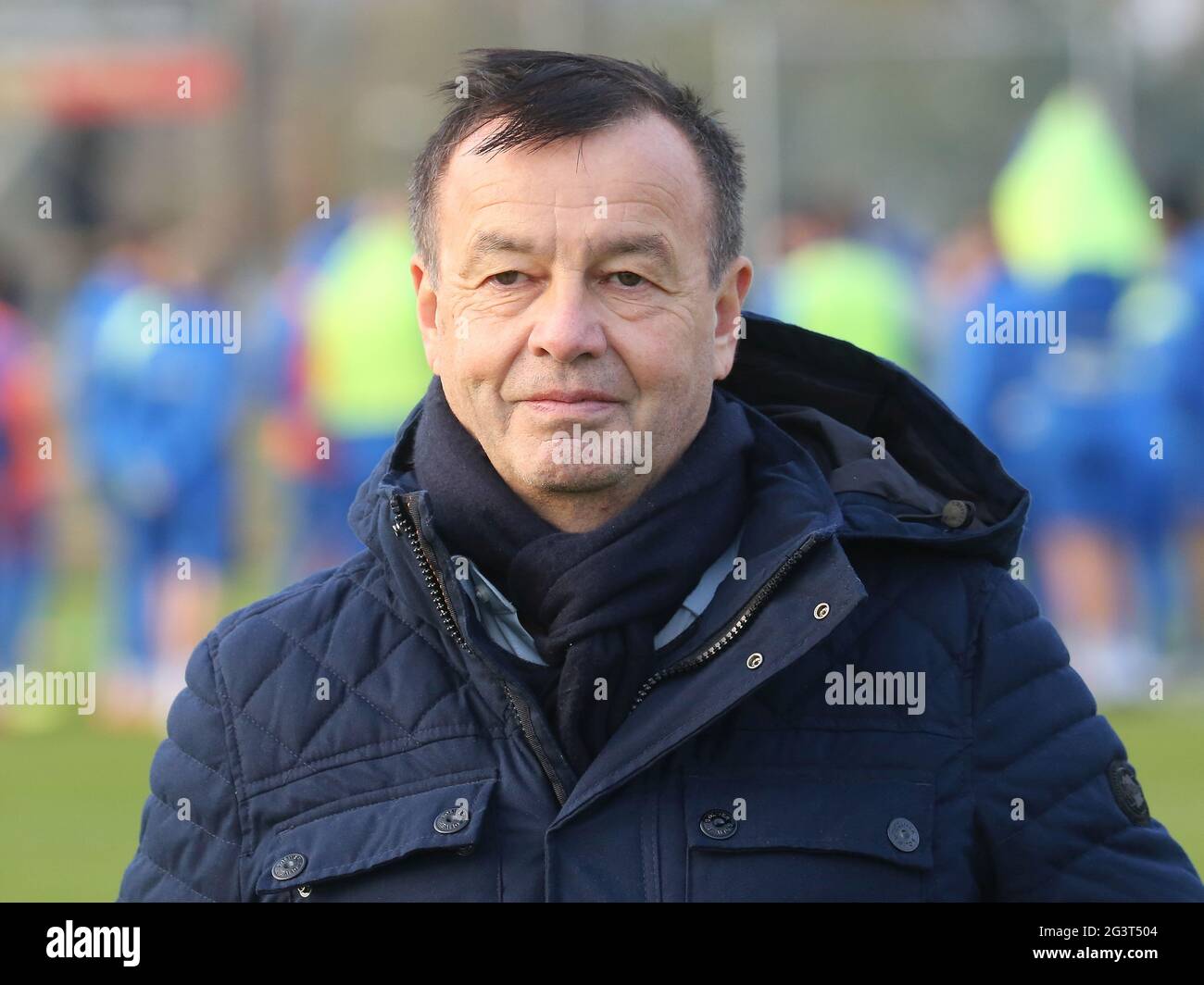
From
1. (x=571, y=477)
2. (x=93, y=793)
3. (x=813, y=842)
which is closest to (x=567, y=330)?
(x=571, y=477)

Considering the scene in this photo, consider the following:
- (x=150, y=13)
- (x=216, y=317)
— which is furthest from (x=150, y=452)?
(x=150, y=13)

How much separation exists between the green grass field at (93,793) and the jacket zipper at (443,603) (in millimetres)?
3085

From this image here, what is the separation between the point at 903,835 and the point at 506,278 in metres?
0.78

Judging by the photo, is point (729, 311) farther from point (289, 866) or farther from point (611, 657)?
point (289, 866)

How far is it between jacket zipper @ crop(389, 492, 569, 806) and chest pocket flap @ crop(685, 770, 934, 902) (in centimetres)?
16

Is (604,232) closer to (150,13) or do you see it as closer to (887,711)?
(887,711)

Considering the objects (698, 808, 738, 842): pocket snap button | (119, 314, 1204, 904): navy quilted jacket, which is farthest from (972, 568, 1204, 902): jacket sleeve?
(698, 808, 738, 842): pocket snap button

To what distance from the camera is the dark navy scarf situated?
8.01 feet

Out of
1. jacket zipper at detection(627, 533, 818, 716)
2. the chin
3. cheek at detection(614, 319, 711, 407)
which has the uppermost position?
cheek at detection(614, 319, 711, 407)

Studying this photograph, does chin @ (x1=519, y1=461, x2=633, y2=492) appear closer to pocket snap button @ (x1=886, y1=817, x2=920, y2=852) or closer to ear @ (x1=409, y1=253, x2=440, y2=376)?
ear @ (x1=409, y1=253, x2=440, y2=376)

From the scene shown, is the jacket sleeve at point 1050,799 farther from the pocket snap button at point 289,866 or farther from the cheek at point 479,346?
the pocket snap button at point 289,866
